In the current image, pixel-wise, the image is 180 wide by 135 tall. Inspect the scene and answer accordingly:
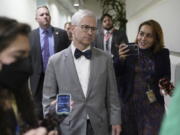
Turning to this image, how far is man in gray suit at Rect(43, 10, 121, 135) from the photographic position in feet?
7.72

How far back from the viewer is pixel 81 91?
2.35 meters

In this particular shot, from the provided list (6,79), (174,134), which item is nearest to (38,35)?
(6,79)

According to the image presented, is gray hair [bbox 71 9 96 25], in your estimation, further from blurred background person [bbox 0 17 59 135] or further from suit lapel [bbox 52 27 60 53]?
suit lapel [bbox 52 27 60 53]

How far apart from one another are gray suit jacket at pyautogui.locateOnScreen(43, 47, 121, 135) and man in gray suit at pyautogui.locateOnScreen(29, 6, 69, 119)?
1437 millimetres

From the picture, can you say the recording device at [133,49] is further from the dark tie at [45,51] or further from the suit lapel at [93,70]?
the dark tie at [45,51]

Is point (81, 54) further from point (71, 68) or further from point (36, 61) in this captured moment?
point (36, 61)

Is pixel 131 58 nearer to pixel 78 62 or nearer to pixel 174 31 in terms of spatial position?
pixel 78 62

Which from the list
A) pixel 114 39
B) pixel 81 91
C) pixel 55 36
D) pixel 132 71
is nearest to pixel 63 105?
pixel 81 91

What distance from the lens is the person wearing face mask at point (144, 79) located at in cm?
301

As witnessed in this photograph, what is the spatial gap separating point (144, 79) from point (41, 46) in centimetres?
145

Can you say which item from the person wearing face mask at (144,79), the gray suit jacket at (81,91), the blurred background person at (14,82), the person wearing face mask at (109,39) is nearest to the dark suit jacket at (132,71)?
the person wearing face mask at (144,79)

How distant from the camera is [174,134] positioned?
59 cm

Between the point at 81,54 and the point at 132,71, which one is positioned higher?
the point at 81,54

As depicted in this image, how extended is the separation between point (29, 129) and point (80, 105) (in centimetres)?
93
